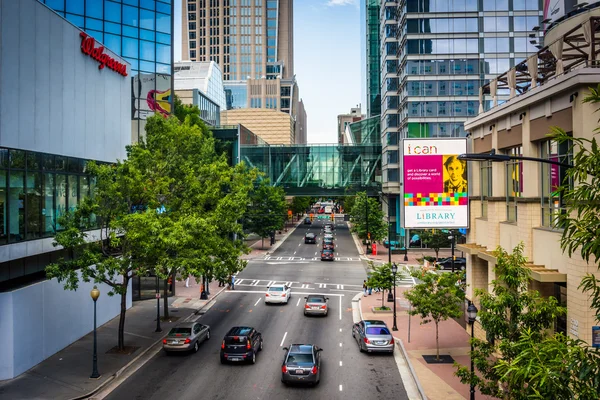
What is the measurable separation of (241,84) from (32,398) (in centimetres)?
17198

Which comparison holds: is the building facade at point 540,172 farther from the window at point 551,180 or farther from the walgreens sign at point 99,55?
the walgreens sign at point 99,55

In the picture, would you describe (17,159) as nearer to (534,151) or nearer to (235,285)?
(534,151)

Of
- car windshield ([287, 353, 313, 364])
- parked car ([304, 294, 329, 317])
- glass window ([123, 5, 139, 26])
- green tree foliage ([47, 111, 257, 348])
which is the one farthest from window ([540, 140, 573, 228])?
glass window ([123, 5, 139, 26])

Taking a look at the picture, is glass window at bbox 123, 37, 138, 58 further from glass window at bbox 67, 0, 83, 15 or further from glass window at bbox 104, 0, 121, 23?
glass window at bbox 67, 0, 83, 15

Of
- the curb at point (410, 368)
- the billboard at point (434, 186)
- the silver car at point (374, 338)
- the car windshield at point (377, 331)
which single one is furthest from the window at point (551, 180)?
the car windshield at point (377, 331)

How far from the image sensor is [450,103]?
65.1m

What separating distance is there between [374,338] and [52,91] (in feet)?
62.9

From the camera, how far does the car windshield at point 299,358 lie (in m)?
20.6

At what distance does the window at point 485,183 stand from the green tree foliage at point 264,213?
47789 mm

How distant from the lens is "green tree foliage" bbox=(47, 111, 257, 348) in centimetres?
2248

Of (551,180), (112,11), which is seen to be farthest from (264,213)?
(551,180)

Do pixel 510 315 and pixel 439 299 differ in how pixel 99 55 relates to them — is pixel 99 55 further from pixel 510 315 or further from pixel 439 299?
pixel 510 315

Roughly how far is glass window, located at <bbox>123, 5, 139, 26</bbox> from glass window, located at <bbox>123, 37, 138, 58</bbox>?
1.41 metres

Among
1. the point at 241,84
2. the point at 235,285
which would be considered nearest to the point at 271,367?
the point at 235,285
